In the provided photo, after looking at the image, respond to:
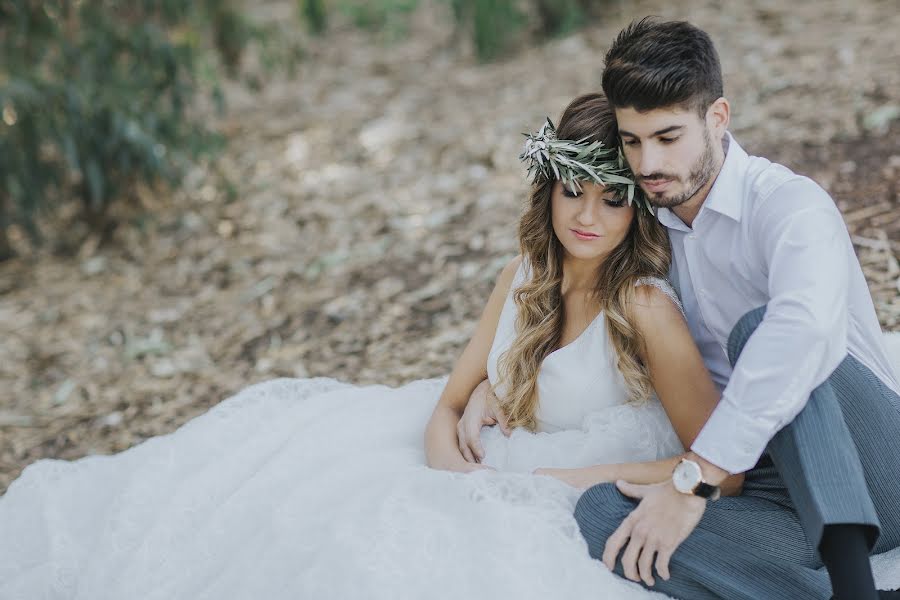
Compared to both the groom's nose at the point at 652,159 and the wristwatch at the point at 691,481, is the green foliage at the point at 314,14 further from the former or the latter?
the wristwatch at the point at 691,481

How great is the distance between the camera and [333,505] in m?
2.12

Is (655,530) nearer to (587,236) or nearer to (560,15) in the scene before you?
(587,236)

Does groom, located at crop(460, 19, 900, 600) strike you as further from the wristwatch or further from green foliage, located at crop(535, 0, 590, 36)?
green foliage, located at crop(535, 0, 590, 36)

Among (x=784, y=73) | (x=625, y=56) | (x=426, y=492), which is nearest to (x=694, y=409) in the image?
(x=426, y=492)

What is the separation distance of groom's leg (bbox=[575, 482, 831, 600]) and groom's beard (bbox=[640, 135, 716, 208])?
65 centimetres

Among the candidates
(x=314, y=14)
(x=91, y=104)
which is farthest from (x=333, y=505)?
(x=314, y=14)

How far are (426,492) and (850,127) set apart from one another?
3064mm

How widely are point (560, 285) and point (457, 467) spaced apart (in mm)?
530

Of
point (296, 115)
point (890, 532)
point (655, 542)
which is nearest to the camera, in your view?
point (655, 542)

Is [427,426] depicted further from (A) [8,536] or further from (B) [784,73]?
(B) [784,73]

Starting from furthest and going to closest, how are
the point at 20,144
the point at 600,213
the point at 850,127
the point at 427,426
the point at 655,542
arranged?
the point at 20,144
the point at 850,127
the point at 427,426
the point at 600,213
the point at 655,542

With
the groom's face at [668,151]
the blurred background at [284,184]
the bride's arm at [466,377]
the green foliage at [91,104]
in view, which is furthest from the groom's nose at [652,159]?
the green foliage at [91,104]

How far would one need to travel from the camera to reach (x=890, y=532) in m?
1.95

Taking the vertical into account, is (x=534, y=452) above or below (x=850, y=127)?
below
